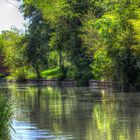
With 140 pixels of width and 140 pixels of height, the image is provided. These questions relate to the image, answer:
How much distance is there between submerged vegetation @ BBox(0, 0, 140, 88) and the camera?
196 ft

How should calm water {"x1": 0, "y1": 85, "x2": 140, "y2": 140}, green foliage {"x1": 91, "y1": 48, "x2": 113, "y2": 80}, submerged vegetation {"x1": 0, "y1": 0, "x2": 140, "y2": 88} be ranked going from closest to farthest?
calm water {"x1": 0, "y1": 85, "x2": 140, "y2": 140}
submerged vegetation {"x1": 0, "y1": 0, "x2": 140, "y2": 88}
green foliage {"x1": 91, "y1": 48, "x2": 113, "y2": 80}

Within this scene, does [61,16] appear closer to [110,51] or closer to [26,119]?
[110,51]

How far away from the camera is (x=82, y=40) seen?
248 feet

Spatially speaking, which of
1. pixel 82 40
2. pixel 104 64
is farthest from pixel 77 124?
pixel 82 40

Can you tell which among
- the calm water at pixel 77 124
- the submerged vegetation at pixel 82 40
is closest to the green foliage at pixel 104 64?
the submerged vegetation at pixel 82 40

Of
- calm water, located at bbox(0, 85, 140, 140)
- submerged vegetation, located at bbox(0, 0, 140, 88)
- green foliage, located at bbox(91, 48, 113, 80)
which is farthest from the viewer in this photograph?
green foliage, located at bbox(91, 48, 113, 80)

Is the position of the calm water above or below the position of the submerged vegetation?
below

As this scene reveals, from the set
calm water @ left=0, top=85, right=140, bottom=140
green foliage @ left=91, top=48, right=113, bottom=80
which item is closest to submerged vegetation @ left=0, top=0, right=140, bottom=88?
green foliage @ left=91, top=48, right=113, bottom=80

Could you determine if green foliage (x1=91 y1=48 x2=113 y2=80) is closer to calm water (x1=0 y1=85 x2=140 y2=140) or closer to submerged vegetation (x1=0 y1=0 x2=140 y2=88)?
submerged vegetation (x1=0 y1=0 x2=140 y2=88)

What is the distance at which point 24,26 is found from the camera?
106 m

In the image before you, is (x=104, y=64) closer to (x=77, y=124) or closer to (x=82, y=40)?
(x=82, y=40)

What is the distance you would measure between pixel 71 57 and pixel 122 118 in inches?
2173

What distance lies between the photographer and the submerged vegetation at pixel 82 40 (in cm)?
5978

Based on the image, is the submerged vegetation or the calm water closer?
the calm water
